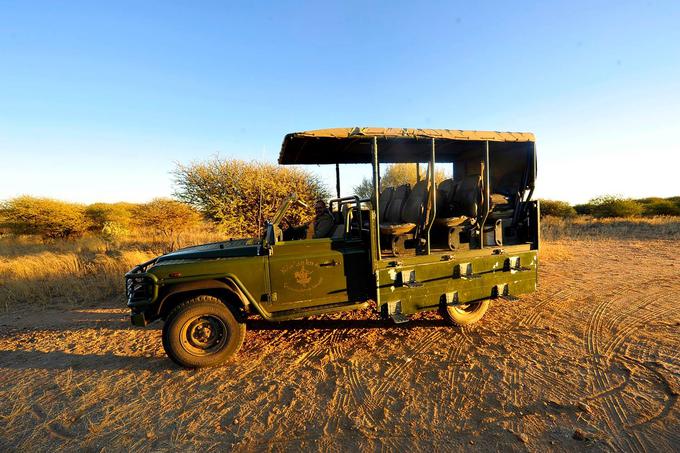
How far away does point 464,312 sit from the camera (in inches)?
186

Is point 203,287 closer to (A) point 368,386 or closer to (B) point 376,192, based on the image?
(A) point 368,386

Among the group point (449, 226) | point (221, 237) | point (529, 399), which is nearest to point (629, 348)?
point (529, 399)

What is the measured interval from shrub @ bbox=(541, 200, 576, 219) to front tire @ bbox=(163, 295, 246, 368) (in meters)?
28.3

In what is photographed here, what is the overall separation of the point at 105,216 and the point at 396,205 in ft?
68.9

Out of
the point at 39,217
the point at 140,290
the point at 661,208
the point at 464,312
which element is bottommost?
the point at 464,312

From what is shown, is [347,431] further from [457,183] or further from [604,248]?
[604,248]

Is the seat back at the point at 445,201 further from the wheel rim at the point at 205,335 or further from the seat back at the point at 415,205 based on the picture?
the wheel rim at the point at 205,335

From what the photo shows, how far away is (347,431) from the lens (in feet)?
Answer: 8.21

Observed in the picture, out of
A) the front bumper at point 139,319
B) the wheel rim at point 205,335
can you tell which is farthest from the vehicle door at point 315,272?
the front bumper at point 139,319

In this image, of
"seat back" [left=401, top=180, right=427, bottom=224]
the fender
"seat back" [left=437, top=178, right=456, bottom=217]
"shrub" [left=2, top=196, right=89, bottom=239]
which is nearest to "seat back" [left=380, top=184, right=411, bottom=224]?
"seat back" [left=401, top=180, right=427, bottom=224]

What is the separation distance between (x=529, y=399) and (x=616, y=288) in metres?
5.22

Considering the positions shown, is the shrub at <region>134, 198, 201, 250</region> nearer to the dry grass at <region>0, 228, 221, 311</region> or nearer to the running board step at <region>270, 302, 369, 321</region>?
the dry grass at <region>0, 228, 221, 311</region>

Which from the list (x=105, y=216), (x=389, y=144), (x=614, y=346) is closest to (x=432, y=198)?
(x=389, y=144)

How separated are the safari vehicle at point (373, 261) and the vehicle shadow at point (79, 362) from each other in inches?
23.1
